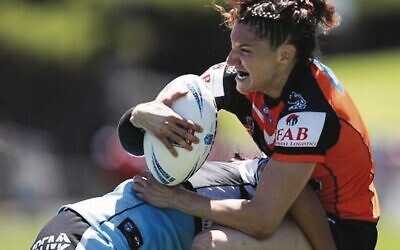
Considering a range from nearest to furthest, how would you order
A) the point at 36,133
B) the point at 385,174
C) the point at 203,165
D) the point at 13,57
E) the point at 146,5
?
the point at 203,165
the point at 385,174
the point at 36,133
the point at 13,57
the point at 146,5

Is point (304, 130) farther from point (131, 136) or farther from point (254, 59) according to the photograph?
point (131, 136)

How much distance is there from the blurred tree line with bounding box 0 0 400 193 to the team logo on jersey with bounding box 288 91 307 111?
1409 cm

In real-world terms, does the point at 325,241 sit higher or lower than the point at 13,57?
higher

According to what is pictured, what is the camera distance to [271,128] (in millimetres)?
5477

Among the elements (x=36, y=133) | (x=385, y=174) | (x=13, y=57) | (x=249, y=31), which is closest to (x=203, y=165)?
(x=249, y=31)

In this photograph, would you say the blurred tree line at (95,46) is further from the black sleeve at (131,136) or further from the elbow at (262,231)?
the elbow at (262,231)

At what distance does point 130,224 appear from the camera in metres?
5.35

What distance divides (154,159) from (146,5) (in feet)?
63.9

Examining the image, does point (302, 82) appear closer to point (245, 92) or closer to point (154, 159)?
point (245, 92)

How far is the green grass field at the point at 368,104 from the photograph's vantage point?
13647mm

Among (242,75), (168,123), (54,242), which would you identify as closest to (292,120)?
(242,75)

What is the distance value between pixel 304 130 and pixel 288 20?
0.47 m

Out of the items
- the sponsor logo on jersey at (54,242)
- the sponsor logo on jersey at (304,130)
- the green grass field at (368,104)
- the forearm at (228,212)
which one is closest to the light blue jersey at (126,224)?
the sponsor logo on jersey at (54,242)

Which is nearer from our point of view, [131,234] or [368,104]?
[131,234]
